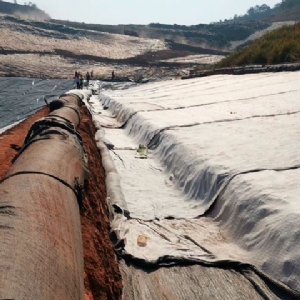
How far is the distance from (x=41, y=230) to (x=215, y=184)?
2441 millimetres

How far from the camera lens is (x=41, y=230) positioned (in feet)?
6.54

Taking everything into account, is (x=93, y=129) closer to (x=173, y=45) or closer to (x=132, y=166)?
(x=132, y=166)

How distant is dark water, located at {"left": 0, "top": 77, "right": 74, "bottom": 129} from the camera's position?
12031 millimetres

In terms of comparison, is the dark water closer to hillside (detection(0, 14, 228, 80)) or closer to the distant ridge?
hillside (detection(0, 14, 228, 80))

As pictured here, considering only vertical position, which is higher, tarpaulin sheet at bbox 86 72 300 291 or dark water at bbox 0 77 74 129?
tarpaulin sheet at bbox 86 72 300 291

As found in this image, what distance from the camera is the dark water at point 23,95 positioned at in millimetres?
12031

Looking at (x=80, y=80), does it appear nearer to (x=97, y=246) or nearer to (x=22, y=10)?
(x=97, y=246)

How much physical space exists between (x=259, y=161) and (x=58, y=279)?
3.02 meters

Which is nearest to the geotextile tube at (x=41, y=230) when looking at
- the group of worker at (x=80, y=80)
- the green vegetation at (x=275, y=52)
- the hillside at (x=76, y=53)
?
the green vegetation at (x=275, y=52)

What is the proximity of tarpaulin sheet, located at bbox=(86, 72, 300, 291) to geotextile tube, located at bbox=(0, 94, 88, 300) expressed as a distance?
0.96 metres

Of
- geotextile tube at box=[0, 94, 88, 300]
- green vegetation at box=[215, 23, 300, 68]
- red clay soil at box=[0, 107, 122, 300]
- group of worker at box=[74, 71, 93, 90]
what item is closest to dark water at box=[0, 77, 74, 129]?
group of worker at box=[74, 71, 93, 90]

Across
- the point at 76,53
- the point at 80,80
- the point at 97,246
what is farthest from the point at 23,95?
the point at 76,53

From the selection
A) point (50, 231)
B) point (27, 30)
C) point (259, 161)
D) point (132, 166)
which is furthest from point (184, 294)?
point (27, 30)

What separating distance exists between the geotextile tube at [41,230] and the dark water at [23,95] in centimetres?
835
